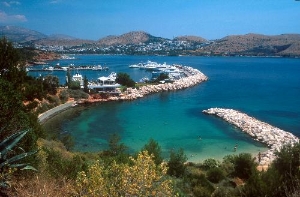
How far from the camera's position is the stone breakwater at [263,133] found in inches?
1011

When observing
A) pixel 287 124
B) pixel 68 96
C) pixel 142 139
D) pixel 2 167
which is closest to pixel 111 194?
pixel 2 167

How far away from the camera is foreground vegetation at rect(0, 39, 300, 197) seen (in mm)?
6211

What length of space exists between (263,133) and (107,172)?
87.9 ft

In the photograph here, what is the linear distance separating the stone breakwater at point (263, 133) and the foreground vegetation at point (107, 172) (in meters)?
5.46

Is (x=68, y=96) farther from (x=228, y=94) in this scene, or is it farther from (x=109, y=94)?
(x=228, y=94)

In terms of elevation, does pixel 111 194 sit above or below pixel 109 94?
above

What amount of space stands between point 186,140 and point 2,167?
23.5 metres

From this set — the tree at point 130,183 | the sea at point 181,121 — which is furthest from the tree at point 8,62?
the tree at point 130,183

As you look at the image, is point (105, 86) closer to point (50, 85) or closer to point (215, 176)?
point (50, 85)

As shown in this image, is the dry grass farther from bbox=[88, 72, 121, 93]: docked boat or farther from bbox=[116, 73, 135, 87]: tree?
bbox=[116, 73, 135, 87]: tree

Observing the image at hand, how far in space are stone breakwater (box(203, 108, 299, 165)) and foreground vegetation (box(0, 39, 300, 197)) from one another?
5458mm

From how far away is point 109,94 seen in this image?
52719 mm

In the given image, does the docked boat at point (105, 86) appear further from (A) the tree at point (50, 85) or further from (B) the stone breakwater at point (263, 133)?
(B) the stone breakwater at point (263, 133)

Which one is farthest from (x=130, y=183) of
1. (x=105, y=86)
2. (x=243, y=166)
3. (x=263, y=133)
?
(x=105, y=86)
